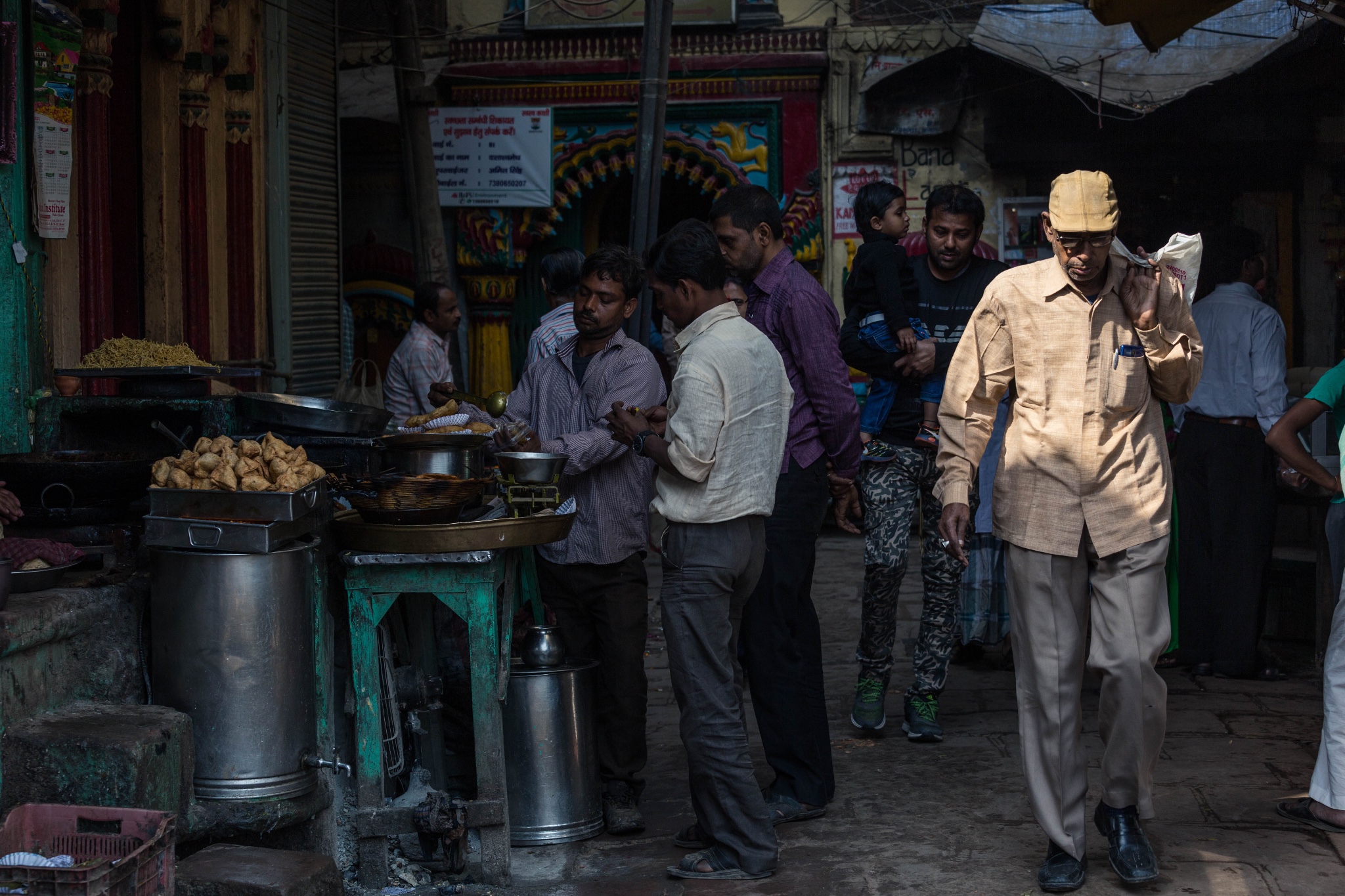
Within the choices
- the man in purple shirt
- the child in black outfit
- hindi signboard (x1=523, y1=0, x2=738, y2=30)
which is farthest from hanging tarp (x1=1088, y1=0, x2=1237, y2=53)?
hindi signboard (x1=523, y1=0, x2=738, y2=30)

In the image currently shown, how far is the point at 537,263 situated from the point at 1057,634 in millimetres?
8820

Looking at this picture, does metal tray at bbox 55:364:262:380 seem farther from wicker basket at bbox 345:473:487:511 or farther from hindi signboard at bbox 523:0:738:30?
hindi signboard at bbox 523:0:738:30

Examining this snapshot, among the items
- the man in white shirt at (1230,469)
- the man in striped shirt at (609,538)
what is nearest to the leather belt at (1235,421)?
the man in white shirt at (1230,469)

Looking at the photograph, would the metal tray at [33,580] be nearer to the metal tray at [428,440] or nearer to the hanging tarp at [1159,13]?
the metal tray at [428,440]

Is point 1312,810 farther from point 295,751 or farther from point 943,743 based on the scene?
point 295,751

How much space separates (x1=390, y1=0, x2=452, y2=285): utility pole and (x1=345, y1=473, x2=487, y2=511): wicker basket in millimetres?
5326

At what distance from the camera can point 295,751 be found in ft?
13.2

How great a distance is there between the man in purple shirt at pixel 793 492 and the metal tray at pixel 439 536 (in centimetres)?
82

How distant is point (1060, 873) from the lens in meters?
3.81

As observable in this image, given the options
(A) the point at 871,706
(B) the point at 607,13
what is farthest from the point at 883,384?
(B) the point at 607,13

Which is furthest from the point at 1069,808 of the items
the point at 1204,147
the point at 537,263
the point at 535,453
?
the point at 537,263

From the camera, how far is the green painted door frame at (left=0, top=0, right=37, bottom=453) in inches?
185

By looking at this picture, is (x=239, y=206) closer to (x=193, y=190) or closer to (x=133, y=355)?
(x=193, y=190)

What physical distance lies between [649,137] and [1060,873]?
186 inches
